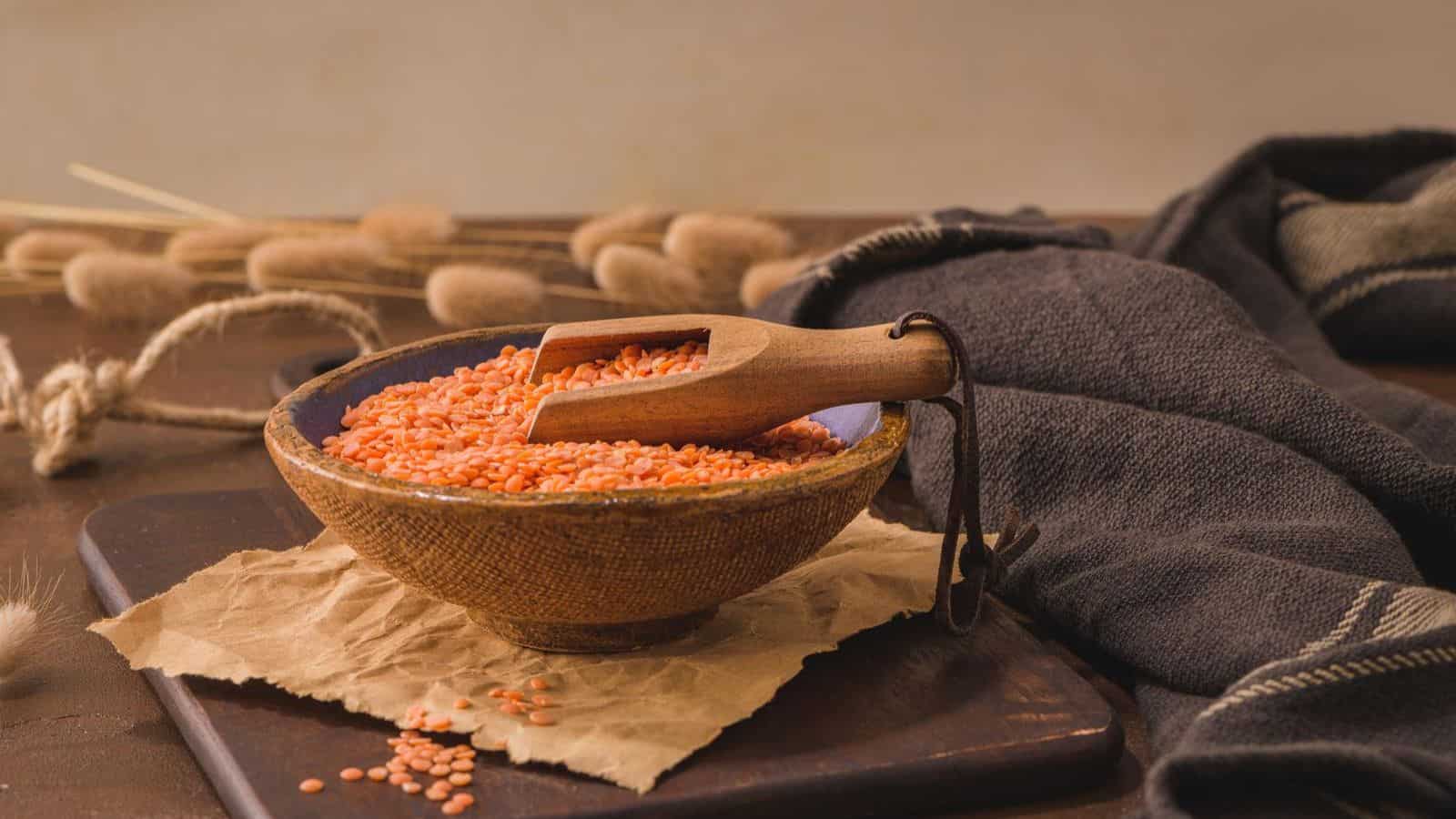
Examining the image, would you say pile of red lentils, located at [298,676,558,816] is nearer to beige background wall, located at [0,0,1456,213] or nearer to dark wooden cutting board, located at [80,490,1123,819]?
dark wooden cutting board, located at [80,490,1123,819]

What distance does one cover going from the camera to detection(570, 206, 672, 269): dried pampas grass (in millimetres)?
2053

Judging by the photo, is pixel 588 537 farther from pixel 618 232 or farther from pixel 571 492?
pixel 618 232

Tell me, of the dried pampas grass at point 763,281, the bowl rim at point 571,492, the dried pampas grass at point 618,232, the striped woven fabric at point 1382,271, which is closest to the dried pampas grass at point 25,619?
the bowl rim at point 571,492

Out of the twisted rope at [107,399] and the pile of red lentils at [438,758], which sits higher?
the pile of red lentils at [438,758]

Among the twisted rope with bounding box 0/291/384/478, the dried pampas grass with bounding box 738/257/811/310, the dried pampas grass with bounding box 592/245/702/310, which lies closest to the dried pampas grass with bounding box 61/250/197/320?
the twisted rope with bounding box 0/291/384/478

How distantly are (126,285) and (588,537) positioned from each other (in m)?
1.14

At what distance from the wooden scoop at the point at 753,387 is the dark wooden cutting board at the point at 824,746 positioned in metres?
0.15

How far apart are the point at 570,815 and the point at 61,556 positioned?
58cm

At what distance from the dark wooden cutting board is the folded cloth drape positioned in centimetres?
7

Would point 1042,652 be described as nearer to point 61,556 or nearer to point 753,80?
point 61,556

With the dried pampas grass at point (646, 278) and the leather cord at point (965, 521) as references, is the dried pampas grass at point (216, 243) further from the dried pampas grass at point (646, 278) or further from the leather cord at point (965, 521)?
the leather cord at point (965, 521)

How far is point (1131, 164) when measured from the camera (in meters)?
2.80

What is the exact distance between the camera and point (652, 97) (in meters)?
2.58

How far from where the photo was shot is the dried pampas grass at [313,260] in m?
1.84
